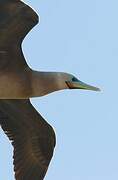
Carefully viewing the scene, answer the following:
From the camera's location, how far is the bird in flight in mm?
14523

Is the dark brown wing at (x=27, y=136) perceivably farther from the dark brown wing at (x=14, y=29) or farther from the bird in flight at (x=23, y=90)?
the dark brown wing at (x=14, y=29)

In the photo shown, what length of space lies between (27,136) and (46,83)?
2.24 meters

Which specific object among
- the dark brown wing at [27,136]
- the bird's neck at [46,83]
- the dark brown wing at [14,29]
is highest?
the dark brown wing at [14,29]

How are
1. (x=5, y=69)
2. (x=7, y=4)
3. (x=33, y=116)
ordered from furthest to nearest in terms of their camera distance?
1. (x=33, y=116)
2. (x=5, y=69)
3. (x=7, y=4)

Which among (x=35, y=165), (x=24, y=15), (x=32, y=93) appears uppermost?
(x=24, y=15)

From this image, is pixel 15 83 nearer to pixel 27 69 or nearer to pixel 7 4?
pixel 27 69

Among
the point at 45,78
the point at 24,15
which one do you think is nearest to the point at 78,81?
the point at 45,78

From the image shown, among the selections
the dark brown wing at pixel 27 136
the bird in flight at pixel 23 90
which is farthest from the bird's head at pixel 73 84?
the dark brown wing at pixel 27 136

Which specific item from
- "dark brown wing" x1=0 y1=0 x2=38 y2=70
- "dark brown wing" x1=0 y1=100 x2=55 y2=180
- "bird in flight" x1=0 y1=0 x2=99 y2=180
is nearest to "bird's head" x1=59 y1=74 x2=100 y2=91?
"bird in flight" x1=0 y1=0 x2=99 y2=180

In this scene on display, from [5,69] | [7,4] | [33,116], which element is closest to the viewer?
[7,4]

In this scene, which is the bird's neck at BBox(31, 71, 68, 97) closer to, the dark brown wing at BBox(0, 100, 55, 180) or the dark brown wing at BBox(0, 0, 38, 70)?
the dark brown wing at BBox(0, 0, 38, 70)

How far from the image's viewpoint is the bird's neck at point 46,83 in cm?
1469

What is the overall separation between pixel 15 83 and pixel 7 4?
1577mm

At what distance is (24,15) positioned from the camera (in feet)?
47.1
